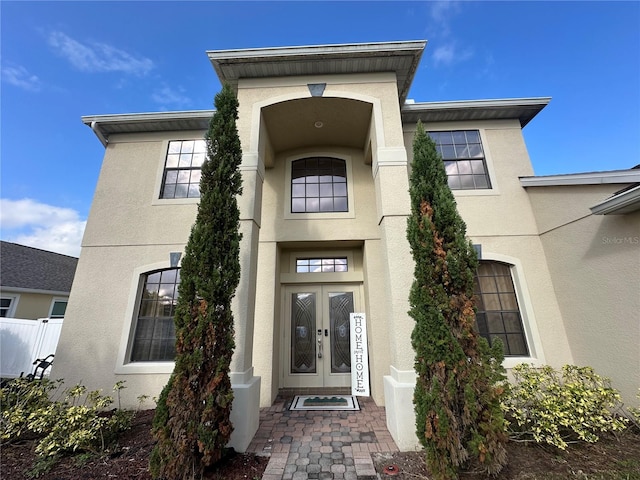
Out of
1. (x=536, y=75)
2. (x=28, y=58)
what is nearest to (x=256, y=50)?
(x=28, y=58)

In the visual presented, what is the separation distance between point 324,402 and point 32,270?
51.1ft

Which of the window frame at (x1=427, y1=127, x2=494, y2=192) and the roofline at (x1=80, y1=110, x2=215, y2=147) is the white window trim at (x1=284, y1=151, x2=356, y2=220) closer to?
the window frame at (x1=427, y1=127, x2=494, y2=192)

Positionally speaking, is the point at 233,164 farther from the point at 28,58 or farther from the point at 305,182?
the point at 28,58

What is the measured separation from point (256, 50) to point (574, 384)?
25.3 feet

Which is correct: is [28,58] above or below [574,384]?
above

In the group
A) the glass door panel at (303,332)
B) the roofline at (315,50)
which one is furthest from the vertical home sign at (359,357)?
the roofline at (315,50)

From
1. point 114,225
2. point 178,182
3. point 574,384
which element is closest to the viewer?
point 574,384

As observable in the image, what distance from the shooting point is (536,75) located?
6.05 metres

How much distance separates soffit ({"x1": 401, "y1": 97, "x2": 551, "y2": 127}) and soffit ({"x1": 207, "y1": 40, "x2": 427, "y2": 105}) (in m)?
0.86

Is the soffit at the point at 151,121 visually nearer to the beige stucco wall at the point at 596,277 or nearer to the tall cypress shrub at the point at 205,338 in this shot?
the tall cypress shrub at the point at 205,338

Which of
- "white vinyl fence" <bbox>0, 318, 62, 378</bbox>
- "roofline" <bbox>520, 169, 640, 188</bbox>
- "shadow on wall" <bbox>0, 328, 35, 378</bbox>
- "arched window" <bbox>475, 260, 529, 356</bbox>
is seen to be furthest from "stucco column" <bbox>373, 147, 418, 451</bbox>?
"shadow on wall" <bbox>0, 328, 35, 378</bbox>

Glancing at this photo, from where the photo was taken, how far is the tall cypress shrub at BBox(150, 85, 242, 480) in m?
2.63

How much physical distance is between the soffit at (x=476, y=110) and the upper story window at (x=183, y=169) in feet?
17.2

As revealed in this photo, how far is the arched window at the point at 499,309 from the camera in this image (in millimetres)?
4930
